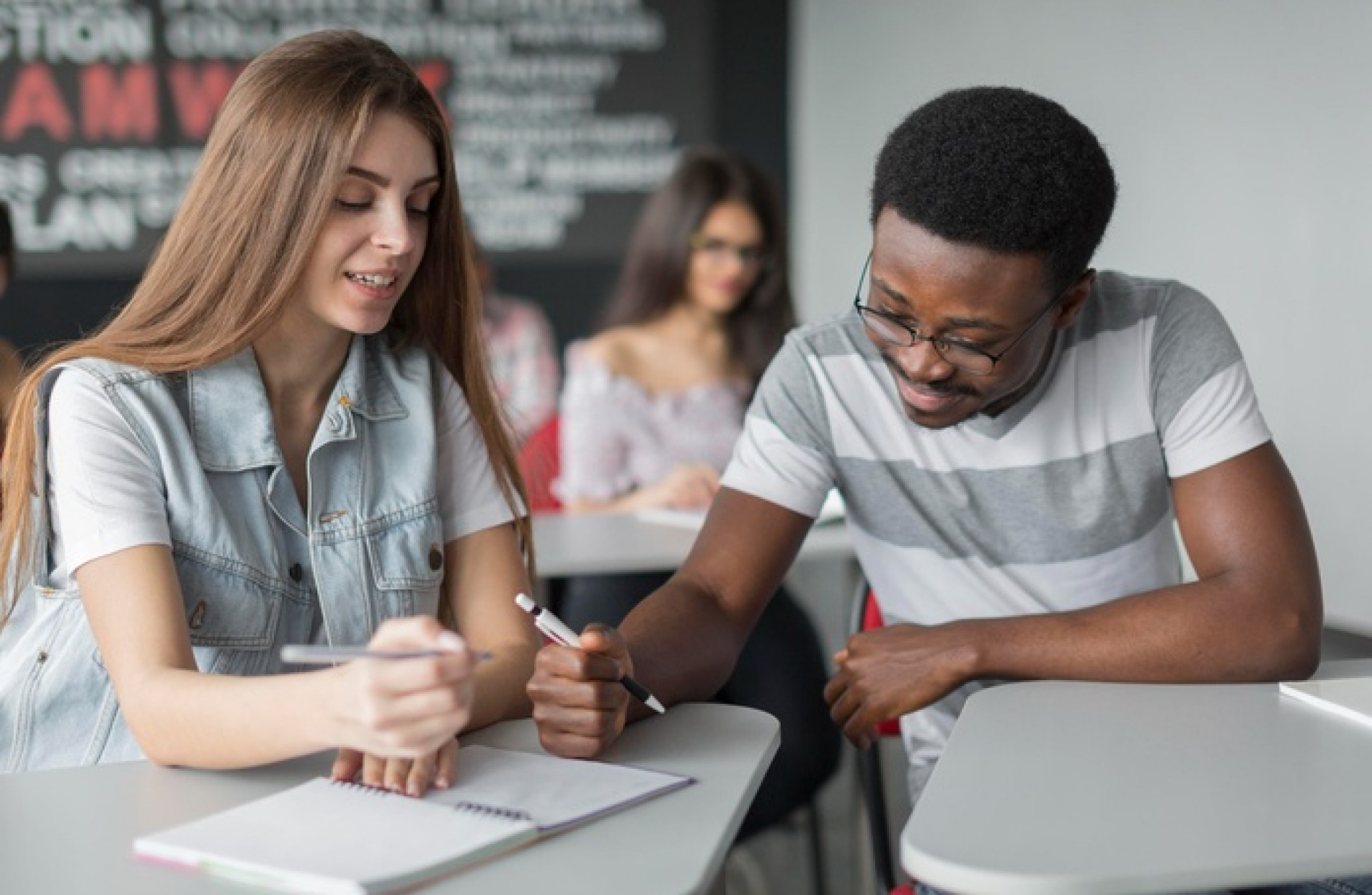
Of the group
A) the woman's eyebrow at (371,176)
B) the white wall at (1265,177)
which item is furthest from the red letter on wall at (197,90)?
the woman's eyebrow at (371,176)

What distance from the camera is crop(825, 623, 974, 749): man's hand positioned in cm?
164

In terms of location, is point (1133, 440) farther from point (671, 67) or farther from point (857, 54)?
point (671, 67)

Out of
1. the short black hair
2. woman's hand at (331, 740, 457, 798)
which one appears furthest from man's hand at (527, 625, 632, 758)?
the short black hair

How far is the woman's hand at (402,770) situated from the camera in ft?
4.17

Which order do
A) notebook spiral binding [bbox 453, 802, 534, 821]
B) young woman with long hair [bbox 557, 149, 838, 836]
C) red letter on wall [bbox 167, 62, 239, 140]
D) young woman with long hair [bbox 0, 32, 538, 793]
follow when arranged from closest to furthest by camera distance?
notebook spiral binding [bbox 453, 802, 534, 821] → young woman with long hair [bbox 0, 32, 538, 793] → young woman with long hair [bbox 557, 149, 838, 836] → red letter on wall [bbox 167, 62, 239, 140]

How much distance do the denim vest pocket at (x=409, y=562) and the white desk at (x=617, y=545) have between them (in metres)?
0.91

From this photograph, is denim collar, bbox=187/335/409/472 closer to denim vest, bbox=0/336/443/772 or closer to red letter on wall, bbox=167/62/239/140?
denim vest, bbox=0/336/443/772

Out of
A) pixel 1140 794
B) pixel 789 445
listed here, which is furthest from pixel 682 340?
pixel 1140 794

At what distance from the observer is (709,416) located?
3.81 metres

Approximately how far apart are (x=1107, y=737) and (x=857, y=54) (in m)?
4.44

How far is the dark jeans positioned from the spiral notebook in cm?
151

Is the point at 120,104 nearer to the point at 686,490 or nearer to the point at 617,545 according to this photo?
the point at 686,490

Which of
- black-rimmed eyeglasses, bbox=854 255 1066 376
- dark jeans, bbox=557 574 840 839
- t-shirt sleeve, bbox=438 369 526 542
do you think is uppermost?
black-rimmed eyeglasses, bbox=854 255 1066 376

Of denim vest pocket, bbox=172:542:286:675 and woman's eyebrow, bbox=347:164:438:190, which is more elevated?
woman's eyebrow, bbox=347:164:438:190
